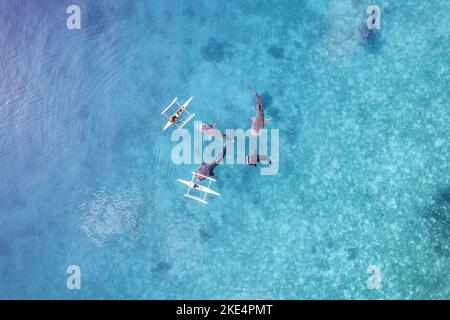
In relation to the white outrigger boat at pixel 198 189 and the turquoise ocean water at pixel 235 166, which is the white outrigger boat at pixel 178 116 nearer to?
the turquoise ocean water at pixel 235 166

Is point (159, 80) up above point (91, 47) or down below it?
below

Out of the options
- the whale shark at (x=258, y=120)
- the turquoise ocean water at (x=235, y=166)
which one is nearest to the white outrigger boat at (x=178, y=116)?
the turquoise ocean water at (x=235, y=166)

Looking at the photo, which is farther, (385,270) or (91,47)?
(91,47)

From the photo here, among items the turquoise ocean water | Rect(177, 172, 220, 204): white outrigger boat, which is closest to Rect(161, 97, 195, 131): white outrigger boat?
the turquoise ocean water

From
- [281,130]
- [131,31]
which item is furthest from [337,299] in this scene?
[131,31]

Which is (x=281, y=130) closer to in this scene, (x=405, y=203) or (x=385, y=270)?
(x=405, y=203)

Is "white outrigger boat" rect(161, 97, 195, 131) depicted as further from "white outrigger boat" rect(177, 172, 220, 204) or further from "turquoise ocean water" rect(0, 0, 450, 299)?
"white outrigger boat" rect(177, 172, 220, 204)

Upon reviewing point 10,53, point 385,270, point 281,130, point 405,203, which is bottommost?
point 385,270

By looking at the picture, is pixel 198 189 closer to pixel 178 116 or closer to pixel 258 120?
pixel 178 116
